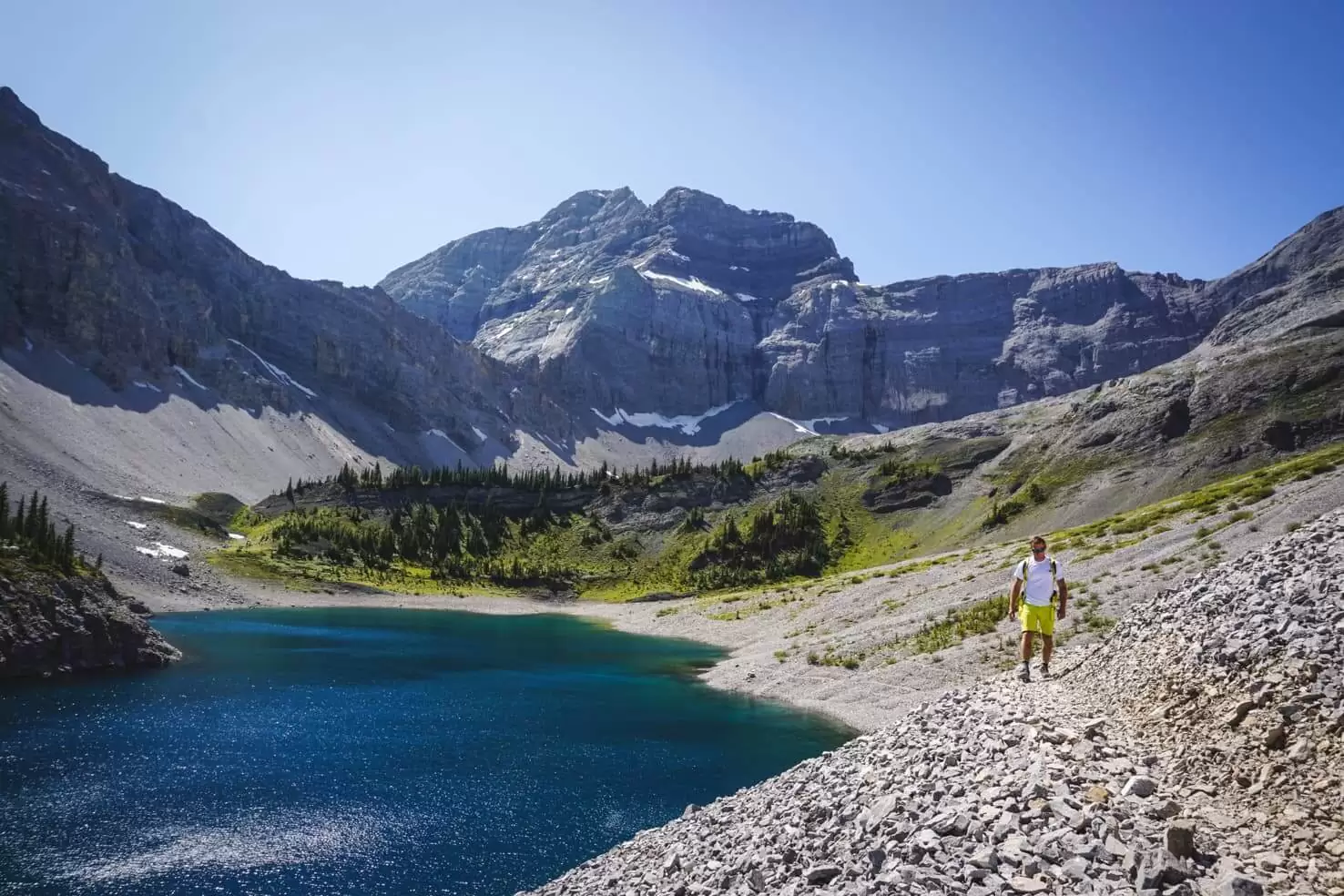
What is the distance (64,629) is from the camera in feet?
191

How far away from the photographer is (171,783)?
116ft

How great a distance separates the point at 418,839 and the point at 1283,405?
125529mm

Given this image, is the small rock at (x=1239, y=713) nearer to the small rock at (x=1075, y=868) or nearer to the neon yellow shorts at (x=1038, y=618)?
the small rock at (x=1075, y=868)

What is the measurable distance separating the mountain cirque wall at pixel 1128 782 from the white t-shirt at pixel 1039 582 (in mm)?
1915

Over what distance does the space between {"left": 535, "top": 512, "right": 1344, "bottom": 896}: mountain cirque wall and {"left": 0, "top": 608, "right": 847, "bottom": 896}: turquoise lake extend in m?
12.0

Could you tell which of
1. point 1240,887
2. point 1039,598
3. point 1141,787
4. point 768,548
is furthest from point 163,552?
point 1240,887

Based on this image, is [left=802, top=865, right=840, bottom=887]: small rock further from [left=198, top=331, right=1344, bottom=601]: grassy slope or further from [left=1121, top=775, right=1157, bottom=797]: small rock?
[left=198, top=331, right=1344, bottom=601]: grassy slope

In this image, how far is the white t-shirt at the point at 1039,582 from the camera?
73.3ft

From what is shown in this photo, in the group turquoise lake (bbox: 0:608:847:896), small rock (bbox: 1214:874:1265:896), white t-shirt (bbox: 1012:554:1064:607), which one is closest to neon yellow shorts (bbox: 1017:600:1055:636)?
white t-shirt (bbox: 1012:554:1064:607)

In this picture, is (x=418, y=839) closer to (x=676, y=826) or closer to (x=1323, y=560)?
(x=676, y=826)

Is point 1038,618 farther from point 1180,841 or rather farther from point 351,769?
point 351,769

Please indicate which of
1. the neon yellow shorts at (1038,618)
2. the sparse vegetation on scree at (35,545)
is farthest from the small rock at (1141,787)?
the sparse vegetation on scree at (35,545)

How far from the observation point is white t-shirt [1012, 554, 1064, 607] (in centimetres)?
2234

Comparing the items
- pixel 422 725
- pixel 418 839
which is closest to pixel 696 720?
pixel 422 725
